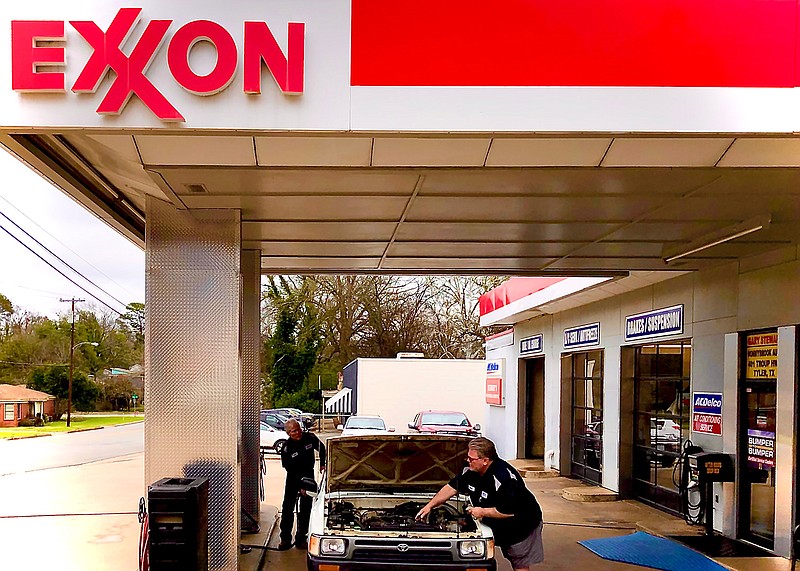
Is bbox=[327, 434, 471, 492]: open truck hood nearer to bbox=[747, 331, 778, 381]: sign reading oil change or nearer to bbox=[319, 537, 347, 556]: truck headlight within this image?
bbox=[319, 537, 347, 556]: truck headlight

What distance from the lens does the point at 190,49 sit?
6180mm

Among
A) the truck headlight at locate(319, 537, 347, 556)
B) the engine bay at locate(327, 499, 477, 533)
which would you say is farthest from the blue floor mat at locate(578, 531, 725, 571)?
the truck headlight at locate(319, 537, 347, 556)

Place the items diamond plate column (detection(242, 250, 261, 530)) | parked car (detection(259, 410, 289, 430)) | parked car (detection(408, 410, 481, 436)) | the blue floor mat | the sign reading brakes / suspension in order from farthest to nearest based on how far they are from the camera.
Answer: parked car (detection(259, 410, 289, 430))
parked car (detection(408, 410, 481, 436))
the sign reading brakes / suspension
diamond plate column (detection(242, 250, 261, 530))
the blue floor mat

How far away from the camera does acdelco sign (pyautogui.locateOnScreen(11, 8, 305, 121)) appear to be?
6086mm

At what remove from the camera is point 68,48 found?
6109mm

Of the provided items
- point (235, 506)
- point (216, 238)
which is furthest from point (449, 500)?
→ point (216, 238)

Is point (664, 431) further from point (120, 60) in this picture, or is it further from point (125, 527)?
point (120, 60)

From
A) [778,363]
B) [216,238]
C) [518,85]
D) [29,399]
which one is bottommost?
[29,399]

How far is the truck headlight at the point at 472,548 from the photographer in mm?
7488

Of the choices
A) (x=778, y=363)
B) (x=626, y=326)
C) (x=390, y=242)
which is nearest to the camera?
(x=778, y=363)

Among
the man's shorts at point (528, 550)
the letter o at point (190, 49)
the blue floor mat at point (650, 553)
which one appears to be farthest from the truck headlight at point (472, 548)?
the letter o at point (190, 49)

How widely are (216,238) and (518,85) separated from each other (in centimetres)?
426

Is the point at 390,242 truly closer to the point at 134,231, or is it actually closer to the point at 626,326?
the point at 134,231

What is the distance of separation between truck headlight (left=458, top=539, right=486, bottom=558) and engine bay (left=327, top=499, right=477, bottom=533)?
0.18 metres
